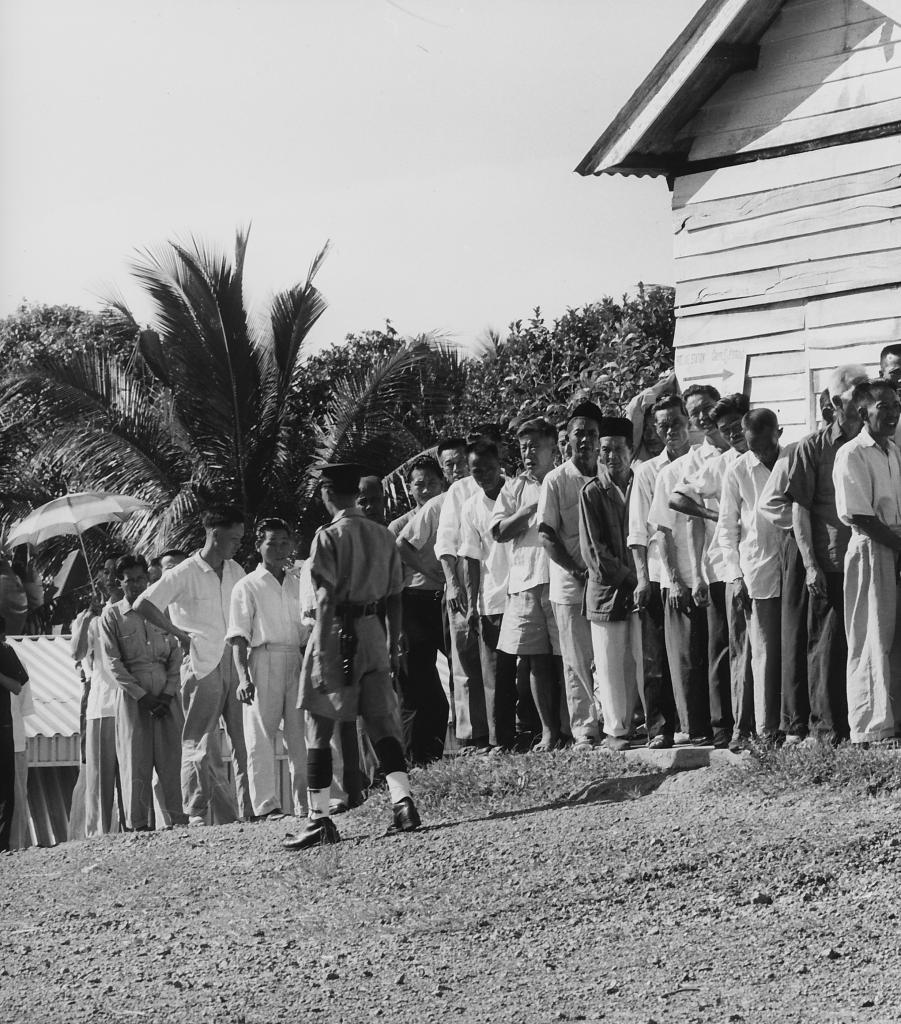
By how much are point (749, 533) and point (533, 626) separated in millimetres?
1716

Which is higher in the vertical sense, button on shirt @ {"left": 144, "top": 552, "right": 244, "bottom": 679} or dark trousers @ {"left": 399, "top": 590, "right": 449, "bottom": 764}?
button on shirt @ {"left": 144, "top": 552, "right": 244, "bottom": 679}

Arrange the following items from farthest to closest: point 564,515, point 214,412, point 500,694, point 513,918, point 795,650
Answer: point 214,412
point 500,694
point 564,515
point 795,650
point 513,918

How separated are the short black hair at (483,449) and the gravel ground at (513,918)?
89.3 inches

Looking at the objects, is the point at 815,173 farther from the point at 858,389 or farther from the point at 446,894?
the point at 446,894

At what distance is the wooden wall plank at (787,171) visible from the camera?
11.9 metres

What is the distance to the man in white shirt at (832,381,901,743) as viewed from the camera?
8273 mm

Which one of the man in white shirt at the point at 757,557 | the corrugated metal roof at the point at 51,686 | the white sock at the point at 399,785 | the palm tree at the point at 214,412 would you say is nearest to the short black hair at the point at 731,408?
the man in white shirt at the point at 757,557

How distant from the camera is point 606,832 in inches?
320

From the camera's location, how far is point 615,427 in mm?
10227

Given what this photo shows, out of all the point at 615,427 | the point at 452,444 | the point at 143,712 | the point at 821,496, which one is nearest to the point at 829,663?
the point at 821,496

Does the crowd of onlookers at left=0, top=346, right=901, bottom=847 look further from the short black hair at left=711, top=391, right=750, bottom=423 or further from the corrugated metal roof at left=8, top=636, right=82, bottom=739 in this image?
the corrugated metal roof at left=8, top=636, right=82, bottom=739

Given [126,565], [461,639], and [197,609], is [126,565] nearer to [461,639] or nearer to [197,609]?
[197,609]

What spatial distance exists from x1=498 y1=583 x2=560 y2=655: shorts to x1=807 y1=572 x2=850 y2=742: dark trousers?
1976 mm

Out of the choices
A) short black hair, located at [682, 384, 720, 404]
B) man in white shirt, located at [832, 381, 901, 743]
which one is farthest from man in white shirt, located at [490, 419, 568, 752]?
man in white shirt, located at [832, 381, 901, 743]
